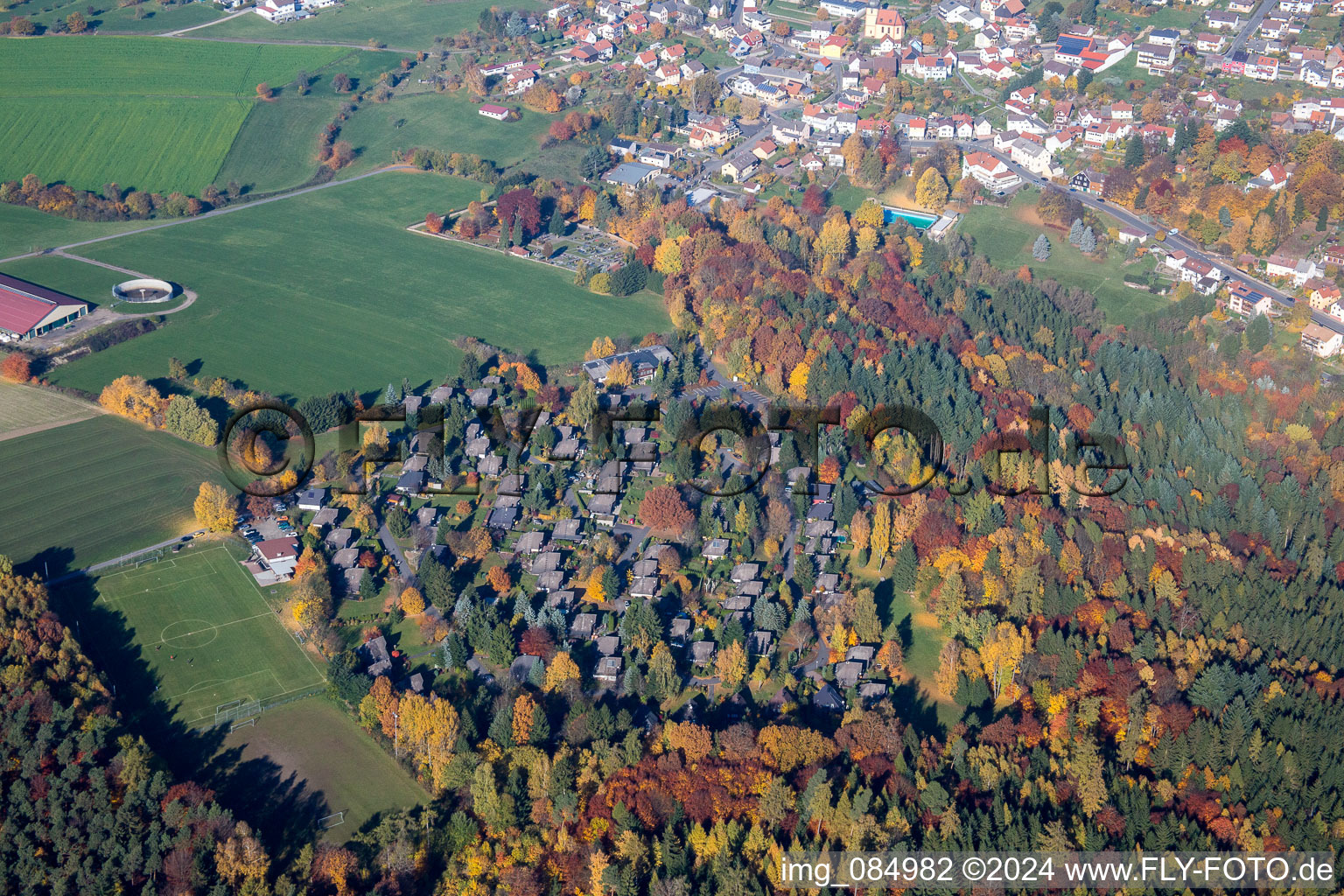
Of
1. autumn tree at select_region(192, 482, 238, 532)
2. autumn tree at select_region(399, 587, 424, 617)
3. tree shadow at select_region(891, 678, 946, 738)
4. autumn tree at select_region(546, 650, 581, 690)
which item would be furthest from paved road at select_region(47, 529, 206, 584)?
tree shadow at select_region(891, 678, 946, 738)

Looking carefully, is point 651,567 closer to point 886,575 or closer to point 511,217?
point 886,575

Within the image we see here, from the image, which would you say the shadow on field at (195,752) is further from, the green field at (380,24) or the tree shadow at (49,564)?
the green field at (380,24)

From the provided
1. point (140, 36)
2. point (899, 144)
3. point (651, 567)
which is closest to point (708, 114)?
point (899, 144)

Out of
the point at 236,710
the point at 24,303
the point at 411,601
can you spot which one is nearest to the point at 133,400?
the point at 24,303

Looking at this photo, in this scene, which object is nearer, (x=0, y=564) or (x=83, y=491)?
(x=0, y=564)

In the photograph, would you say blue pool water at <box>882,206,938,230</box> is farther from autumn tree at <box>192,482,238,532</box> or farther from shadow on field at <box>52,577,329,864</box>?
shadow on field at <box>52,577,329,864</box>

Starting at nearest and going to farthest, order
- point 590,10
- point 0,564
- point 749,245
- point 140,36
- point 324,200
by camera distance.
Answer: point 0,564, point 749,245, point 324,200, point 140,36, point 590,10
